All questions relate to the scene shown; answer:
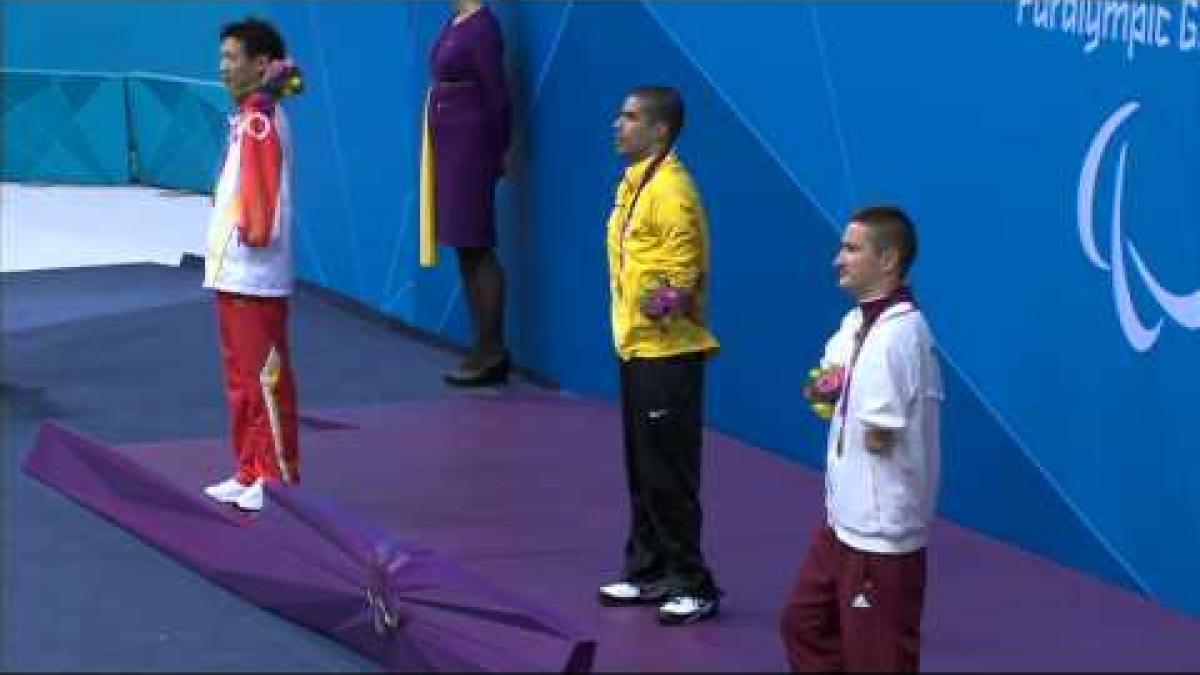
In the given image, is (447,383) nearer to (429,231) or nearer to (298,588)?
(429,231)

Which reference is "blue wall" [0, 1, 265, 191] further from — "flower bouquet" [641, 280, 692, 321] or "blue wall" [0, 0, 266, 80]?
"flower bouquet" [641, 280, 692, 321]

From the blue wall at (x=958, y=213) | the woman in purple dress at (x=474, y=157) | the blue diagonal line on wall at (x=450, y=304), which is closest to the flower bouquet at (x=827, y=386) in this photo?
the blue wall at (x=958, y=213)

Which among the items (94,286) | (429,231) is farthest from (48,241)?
(429,231)

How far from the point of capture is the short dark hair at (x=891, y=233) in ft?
15.8

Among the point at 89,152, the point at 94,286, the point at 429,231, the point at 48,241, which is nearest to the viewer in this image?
the point at 429,231

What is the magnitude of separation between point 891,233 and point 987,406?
1933 millimetres

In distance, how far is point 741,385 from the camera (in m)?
7.95

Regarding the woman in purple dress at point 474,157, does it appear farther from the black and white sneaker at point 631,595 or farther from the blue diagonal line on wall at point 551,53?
the black and white sneaker at point 631,595

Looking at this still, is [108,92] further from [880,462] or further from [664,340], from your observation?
[880,462]

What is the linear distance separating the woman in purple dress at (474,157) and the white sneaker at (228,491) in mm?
2374

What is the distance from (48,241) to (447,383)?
498 cm

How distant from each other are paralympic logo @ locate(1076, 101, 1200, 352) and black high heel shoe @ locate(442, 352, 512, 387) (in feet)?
11.7

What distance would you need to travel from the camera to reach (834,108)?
24.0 feet

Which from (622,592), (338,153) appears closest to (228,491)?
(622,592)
